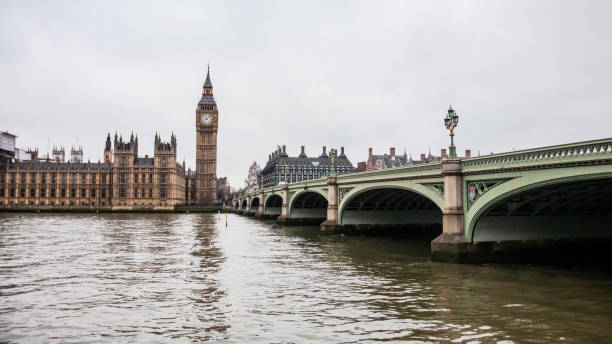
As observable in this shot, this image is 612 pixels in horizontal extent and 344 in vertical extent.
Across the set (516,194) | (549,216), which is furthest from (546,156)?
(549,216)

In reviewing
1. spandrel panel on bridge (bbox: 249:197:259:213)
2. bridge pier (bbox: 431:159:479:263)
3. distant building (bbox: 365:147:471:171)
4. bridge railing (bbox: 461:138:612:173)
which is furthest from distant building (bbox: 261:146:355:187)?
bridge railing (bbox: 461:138:612:173)

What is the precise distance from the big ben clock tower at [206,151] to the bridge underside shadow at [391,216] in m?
112

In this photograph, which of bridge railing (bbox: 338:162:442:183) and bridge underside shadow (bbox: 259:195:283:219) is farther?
bridge underside shadow (bbox: 259:195:283:219)

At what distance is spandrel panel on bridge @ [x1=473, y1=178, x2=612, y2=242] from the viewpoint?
2047 centimetres

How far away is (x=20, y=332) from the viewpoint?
10.5m

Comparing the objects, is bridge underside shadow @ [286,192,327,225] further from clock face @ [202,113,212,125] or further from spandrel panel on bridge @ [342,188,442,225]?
clock face @ [202,113,212,125]

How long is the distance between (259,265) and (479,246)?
10739mm

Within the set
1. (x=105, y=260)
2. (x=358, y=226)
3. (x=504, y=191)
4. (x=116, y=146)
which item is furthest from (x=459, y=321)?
(x=116, y=146)

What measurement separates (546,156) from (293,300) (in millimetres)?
11476

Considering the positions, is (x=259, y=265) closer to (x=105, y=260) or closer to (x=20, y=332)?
(x=105, y=260)

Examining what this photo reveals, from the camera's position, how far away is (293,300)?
14.0 metres

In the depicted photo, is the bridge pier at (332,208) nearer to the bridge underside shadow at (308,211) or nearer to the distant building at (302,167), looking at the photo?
the bridge underside shadow at (308,211)

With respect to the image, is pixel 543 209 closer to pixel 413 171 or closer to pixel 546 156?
pixel 546 156

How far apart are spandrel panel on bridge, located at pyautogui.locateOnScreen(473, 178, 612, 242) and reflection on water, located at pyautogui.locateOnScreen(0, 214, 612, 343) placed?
8.66ft
